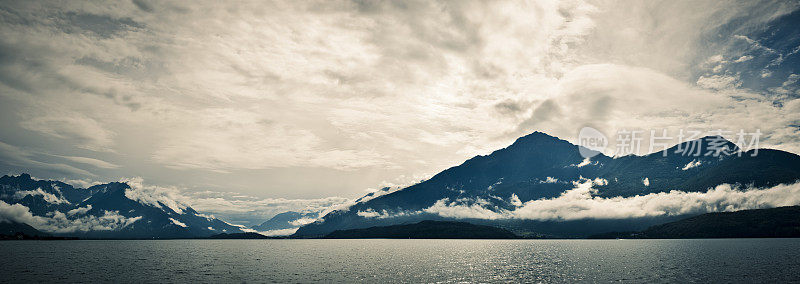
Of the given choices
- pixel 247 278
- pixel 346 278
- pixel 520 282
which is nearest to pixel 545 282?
pixel 520 282

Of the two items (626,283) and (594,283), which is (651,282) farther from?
(594,283)

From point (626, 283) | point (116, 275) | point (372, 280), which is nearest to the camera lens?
point (626, 283)

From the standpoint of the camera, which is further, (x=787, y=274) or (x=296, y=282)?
(x=787, y=274)

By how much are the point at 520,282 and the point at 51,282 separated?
375ft

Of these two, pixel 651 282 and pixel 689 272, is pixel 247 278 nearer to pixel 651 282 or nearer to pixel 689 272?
pixel 651 282

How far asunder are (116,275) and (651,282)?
142657 millimetres

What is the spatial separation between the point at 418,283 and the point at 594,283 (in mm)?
42003

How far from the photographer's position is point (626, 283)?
92.1m

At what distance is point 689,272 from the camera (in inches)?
4471

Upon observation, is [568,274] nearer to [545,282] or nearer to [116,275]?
[545,282]

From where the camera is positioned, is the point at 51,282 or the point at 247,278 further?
the point at 247,278

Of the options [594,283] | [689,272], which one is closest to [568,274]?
[594,283]

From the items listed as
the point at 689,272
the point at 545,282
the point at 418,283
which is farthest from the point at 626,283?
the point at 418,283

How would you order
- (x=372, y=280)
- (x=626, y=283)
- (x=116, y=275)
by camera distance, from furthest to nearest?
(x=116, y=275), (x=372, y=280), (x=626, y=283)
